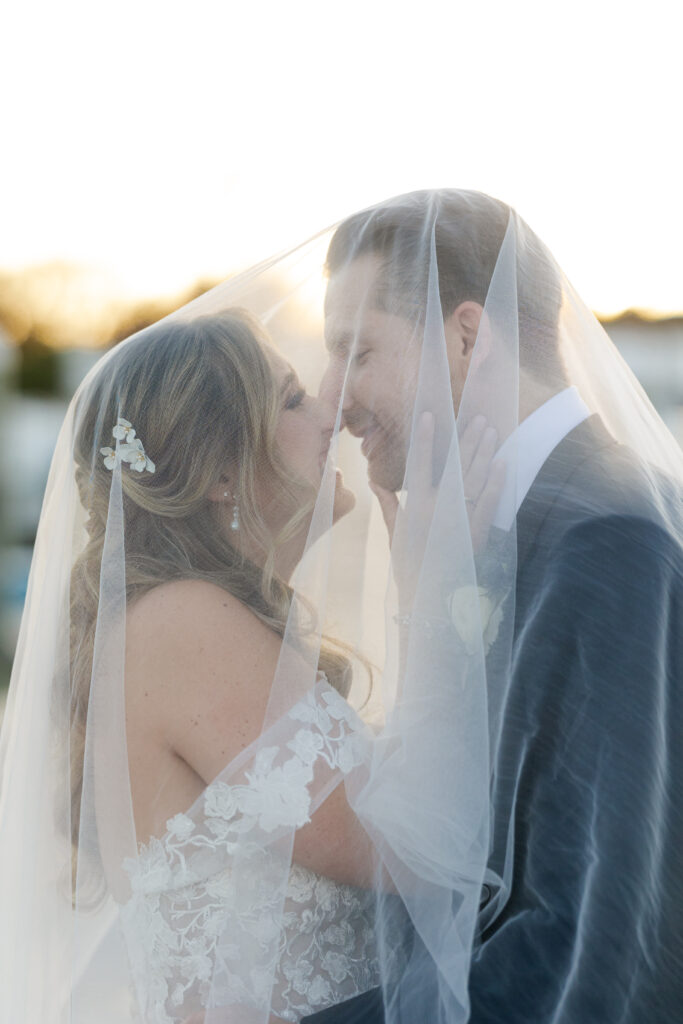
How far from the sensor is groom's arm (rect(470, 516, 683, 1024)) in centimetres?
150

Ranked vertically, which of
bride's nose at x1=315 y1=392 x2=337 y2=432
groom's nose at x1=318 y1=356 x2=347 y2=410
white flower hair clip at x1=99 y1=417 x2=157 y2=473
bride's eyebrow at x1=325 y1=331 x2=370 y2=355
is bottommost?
white flower hair clip at x1=99 y1=417 x2=157 y2=473

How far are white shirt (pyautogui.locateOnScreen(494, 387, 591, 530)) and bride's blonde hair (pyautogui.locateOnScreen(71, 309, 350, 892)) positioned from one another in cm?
39

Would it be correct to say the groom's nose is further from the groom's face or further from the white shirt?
the white shirt

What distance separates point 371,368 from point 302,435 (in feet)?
0.63

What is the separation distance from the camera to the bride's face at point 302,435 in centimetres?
187

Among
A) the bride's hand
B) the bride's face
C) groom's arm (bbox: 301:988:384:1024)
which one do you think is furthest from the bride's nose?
groom's arm (bbox: 301:988:384:1024)

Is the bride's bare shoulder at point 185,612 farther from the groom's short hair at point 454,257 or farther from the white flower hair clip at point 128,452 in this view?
the groom's short hair at point 454,257

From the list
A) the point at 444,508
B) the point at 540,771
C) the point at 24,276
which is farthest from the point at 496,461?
the point at 24,276

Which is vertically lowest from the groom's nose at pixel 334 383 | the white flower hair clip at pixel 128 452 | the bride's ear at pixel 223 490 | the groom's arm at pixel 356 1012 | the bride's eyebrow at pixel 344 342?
A: the groom's arm at pixel 356 1012

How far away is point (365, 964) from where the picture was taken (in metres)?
1.85

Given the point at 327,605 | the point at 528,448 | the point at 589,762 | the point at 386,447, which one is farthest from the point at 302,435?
the point at 589,762

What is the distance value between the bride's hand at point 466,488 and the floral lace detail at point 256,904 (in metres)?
0.33

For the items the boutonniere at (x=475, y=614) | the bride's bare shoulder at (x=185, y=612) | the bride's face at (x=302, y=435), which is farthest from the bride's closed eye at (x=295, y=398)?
the boutonniere at (x=475, y=614)

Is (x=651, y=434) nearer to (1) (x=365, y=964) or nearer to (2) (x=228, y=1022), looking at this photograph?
(1) (x=365, y=964)
